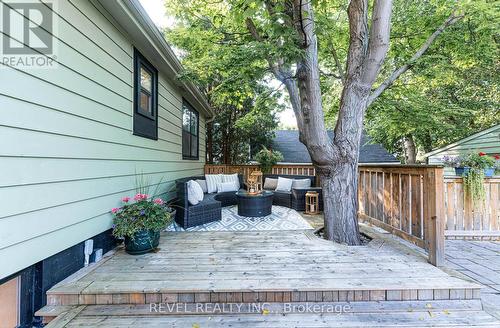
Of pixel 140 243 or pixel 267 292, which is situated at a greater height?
pixel 140 243

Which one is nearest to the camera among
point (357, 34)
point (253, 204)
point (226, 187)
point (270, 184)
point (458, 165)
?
point (357, 34)

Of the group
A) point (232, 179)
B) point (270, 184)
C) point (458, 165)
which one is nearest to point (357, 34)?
point (458, 165)

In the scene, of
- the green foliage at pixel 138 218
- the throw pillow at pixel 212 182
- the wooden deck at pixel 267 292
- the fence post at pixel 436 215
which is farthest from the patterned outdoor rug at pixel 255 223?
the fence post at pixel 436 215

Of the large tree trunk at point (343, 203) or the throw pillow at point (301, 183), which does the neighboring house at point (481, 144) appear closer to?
the throw pillow at point (301, 183)

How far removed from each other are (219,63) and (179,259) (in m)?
3.64

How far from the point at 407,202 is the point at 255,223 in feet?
8.80

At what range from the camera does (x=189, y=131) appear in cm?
677

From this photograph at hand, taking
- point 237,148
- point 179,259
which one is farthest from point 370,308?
point 237,148

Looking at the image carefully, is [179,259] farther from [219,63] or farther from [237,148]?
[237,148]

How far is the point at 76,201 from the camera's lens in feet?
7.86

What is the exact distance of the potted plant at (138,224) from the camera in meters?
2.86

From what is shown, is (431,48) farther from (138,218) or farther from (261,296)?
(138,218)

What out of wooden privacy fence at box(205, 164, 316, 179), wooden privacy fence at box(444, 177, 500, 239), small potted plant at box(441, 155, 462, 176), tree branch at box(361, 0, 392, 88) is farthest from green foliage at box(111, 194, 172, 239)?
wooden privacy fence at box(205, 164, 316, 179)

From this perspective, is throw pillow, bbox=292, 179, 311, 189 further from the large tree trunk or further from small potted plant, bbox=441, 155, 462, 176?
small potted plant, bbox=441, 155, 462, 176
